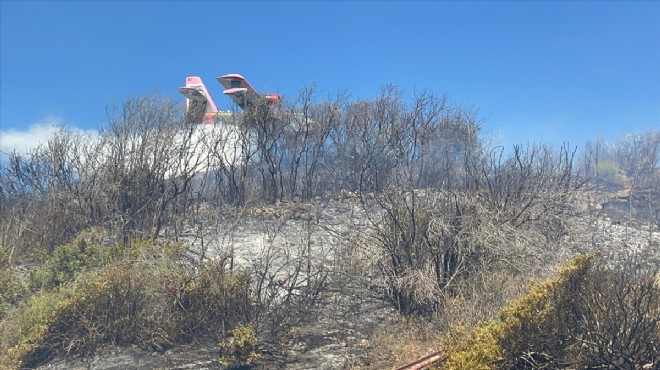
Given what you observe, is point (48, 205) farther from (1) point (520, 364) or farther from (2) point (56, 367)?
(1) point (520, 364)

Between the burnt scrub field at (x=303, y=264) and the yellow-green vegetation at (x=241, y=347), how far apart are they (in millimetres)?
35

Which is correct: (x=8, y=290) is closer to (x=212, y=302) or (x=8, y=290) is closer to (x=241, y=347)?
(x=212, y=302)

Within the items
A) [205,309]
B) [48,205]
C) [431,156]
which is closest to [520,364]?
[205,309]

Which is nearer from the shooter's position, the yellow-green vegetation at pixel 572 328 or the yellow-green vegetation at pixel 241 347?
the yellow-green vegetation at pixel 572 328

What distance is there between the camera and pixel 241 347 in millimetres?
10242

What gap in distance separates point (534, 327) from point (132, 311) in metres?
7.57

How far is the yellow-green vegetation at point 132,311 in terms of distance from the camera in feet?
35.9

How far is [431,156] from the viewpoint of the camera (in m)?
22.2

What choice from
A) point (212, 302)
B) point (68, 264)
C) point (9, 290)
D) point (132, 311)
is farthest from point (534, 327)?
point (9, 290)

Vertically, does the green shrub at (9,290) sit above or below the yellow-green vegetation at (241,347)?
above

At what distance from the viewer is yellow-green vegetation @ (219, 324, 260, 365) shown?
10.2 m

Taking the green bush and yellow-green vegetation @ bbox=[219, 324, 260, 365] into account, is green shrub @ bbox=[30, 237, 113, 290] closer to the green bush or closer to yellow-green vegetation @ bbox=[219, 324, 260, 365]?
the green bush

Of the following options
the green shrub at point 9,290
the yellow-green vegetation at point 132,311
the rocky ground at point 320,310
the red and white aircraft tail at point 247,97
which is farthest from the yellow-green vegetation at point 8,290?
the red and white aircraft tail at point 247,97

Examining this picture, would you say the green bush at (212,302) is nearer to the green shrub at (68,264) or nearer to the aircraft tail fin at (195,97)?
the green shrub at (68,264)
